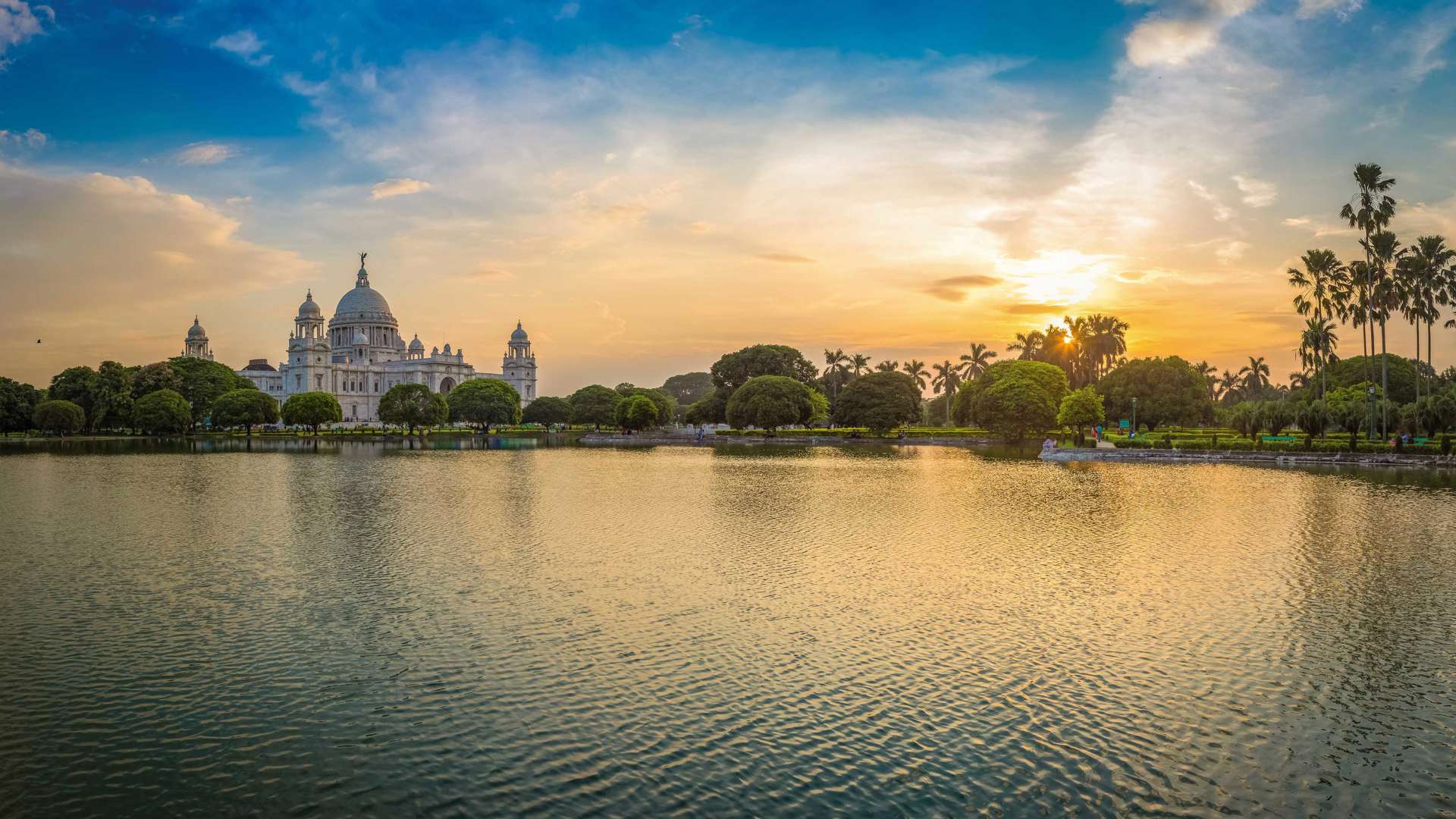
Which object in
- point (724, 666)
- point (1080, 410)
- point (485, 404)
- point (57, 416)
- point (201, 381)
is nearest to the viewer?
point (724, 666)

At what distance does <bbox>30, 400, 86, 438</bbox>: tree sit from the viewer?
305 feet

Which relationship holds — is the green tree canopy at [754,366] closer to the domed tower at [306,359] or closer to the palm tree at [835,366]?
the palm tree at [835,366]

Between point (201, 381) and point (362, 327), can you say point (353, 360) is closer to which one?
point (362, 327)

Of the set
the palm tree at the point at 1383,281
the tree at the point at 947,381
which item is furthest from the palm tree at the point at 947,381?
the palm tree at the point at 1383,281

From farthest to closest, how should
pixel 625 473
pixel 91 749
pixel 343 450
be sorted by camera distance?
pixel 343 450, pixel 625 473, pixel 91 749

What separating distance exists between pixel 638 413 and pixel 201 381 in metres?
56.1

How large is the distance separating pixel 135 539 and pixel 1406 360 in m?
120

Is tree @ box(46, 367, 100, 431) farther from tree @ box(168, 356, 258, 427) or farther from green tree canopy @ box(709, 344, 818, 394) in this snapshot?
green tree canopy @ box(709, 344, 818, 394)

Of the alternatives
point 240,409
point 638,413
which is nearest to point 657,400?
point 638,413

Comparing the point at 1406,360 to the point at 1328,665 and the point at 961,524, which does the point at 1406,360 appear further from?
the point at 1328,665

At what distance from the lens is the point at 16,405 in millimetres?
93312

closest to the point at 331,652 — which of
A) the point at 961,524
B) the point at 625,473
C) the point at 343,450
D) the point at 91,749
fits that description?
the point at 91,749

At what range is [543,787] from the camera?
30.0ft

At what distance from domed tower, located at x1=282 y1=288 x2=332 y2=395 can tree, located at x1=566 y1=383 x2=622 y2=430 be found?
53.6 metres
